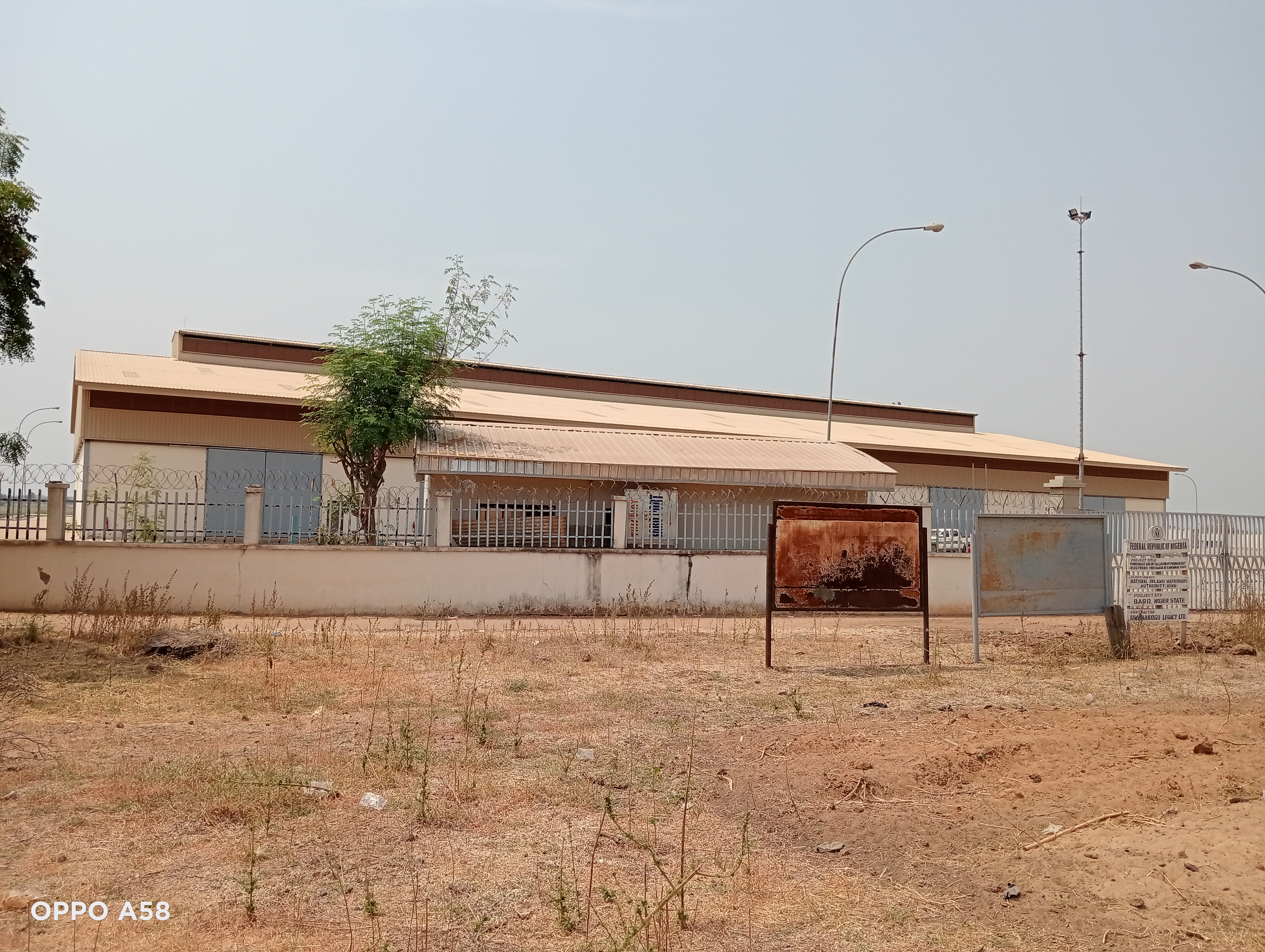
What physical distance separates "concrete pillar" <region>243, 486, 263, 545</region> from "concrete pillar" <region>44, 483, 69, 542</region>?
2601 mm

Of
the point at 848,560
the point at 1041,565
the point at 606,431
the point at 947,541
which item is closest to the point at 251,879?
the point at 848,560

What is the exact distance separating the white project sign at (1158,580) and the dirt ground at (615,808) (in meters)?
2.96

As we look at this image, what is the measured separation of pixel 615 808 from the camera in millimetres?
6234

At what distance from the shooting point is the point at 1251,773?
644cm

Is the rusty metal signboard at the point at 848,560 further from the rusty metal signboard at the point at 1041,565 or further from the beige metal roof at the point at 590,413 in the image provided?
the beige metal roof at the point at 590,413

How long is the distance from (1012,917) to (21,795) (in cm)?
A: 563

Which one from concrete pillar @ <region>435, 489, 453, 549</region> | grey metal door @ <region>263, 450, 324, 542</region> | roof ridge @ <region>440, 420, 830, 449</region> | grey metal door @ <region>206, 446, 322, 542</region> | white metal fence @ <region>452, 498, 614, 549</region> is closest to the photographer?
grey metal door @ <region>263, 450, 324, 542</region>

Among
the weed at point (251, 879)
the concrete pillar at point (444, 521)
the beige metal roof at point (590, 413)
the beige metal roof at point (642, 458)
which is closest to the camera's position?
the weed at point (251, 879)

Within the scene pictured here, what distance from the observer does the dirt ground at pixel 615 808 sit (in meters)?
4.48

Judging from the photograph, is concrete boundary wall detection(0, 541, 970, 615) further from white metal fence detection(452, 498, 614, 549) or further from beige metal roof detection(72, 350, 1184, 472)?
beige metal roof detection(72, 350, 1184, 472)

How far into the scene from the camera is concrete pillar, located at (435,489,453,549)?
1792cm

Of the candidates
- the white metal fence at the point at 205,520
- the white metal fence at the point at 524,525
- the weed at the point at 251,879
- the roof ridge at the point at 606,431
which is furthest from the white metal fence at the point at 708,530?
the weed at the point at 251,879

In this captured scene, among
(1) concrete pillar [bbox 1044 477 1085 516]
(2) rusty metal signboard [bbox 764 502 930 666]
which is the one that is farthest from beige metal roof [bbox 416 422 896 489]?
(2) rusty metal signboard [bbox 764 502 930 666]

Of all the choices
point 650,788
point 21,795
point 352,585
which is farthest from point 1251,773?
point 352,585
